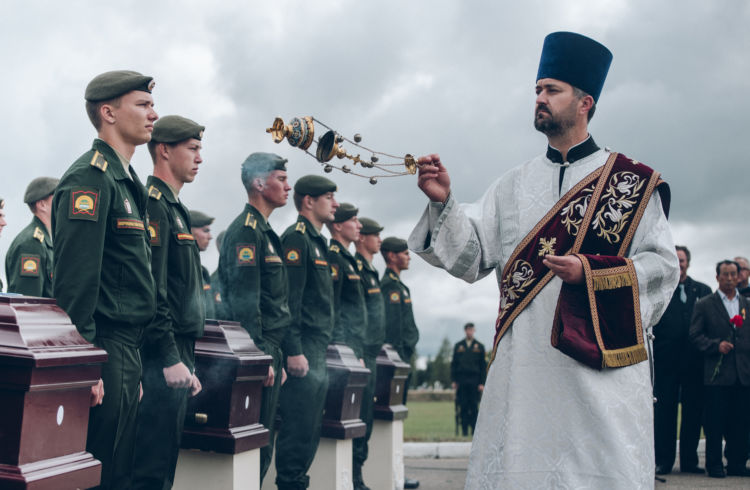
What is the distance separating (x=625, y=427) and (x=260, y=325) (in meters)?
2.93

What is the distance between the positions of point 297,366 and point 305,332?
1.26ft

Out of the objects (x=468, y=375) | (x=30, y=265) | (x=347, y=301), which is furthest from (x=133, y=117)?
(x=468, y=375)

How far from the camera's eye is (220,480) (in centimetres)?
445

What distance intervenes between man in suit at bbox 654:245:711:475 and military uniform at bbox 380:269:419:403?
3.00m

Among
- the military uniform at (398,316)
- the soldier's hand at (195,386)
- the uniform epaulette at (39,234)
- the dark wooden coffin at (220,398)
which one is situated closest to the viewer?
the soldier's hand at (195,386)

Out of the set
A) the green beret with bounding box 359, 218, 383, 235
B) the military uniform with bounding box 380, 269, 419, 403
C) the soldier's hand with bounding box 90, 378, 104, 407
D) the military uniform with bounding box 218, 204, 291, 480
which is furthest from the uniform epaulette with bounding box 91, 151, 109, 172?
the military uniform with bounding box 380, 269, 419, 403

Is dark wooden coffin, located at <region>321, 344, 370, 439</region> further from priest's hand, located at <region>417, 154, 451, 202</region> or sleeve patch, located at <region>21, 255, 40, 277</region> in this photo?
priest's hand, located at <region>417, 154, 451, 202</region>

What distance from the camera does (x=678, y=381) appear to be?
919 centimetres

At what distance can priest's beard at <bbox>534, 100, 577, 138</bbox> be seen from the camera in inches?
139

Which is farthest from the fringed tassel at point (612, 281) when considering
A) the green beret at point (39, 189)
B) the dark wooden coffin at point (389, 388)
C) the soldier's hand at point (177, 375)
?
the dark wooden coffin at point (389, 388)

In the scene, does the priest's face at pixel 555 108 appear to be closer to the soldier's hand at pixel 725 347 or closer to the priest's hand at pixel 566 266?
the priest's hand at pixel 566 266

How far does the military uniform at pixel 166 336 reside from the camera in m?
3.97

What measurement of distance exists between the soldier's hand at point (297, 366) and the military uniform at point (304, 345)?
0.11ft

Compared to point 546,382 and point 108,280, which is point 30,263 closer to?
point 108,280
